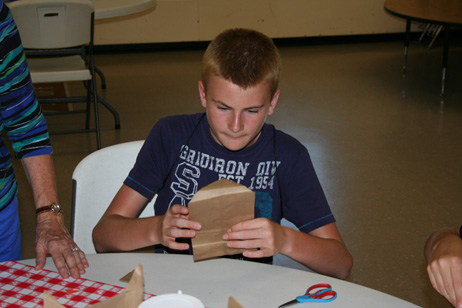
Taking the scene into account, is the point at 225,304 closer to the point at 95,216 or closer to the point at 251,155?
the point at 251,155

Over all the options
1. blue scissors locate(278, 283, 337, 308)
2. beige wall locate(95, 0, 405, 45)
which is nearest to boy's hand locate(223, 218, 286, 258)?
blue scissors locate(278, 283, 337, 308)

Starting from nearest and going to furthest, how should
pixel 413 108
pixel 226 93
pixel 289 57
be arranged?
pixel 226 93 → pixel 413 108 → pixel 289 57

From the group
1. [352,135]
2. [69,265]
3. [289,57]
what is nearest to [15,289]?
[69,265]

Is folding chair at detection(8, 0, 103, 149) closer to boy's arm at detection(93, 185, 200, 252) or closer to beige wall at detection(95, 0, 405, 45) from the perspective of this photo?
boy's arm at detection(93, 185, 200, 252)

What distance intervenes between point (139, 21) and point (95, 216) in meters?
4.91

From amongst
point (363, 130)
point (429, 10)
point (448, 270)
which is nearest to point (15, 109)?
point (448, 270)

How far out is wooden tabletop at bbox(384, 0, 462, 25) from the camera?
4.35 metres

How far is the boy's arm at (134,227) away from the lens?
1.13 metres

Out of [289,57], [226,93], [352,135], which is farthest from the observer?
[289,57]

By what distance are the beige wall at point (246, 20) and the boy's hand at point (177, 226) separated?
205 inches

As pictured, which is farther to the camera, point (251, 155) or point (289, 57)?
point (289, 57)

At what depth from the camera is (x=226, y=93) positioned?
4.28ft

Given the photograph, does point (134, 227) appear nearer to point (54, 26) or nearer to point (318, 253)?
point (318, 253)

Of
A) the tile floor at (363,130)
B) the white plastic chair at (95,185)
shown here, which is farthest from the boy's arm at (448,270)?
the tile floor at (363,130)
